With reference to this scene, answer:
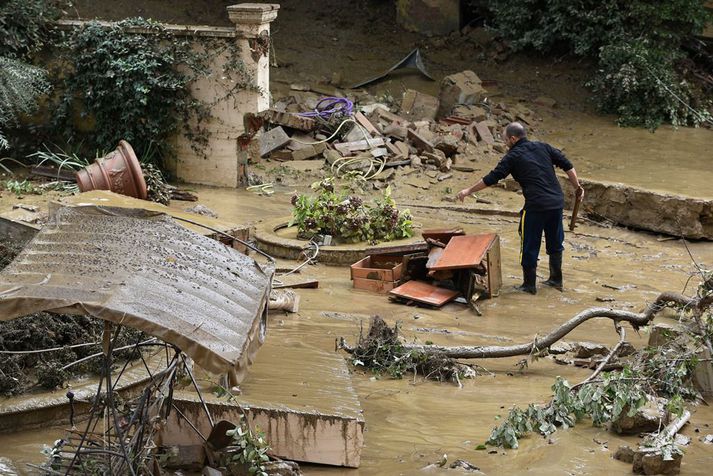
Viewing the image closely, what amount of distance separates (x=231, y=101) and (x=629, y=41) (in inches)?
337

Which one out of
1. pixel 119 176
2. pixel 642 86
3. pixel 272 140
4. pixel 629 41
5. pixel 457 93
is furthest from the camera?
pixel 629 41

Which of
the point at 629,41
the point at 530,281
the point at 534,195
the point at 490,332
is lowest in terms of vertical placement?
the point at 490,332

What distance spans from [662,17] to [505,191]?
254 inches

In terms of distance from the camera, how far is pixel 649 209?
13.4 meters

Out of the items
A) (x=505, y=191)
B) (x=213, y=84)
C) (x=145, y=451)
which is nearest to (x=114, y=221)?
(x=145, y=451)

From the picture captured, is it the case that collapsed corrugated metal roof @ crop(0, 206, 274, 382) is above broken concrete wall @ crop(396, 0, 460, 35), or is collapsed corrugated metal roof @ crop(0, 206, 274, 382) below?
below

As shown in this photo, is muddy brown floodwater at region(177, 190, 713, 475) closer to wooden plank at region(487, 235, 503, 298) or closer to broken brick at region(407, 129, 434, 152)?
wooden plank at region(487, 235, 503, 298)

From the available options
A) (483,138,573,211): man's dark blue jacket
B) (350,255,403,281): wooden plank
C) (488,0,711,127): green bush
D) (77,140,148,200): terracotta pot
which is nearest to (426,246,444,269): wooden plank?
(350,255,403,281): wooden plank

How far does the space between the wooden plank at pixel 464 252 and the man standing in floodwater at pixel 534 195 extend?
0.61 meters

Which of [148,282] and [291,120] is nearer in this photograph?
[148,282]

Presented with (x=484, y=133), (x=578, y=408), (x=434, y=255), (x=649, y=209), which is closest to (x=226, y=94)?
(x=484, y=133)

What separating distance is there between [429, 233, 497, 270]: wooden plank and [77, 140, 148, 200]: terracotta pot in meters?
3.55

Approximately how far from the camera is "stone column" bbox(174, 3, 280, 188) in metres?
14.0

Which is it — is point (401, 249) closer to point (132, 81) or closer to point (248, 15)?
point (248, 15)
